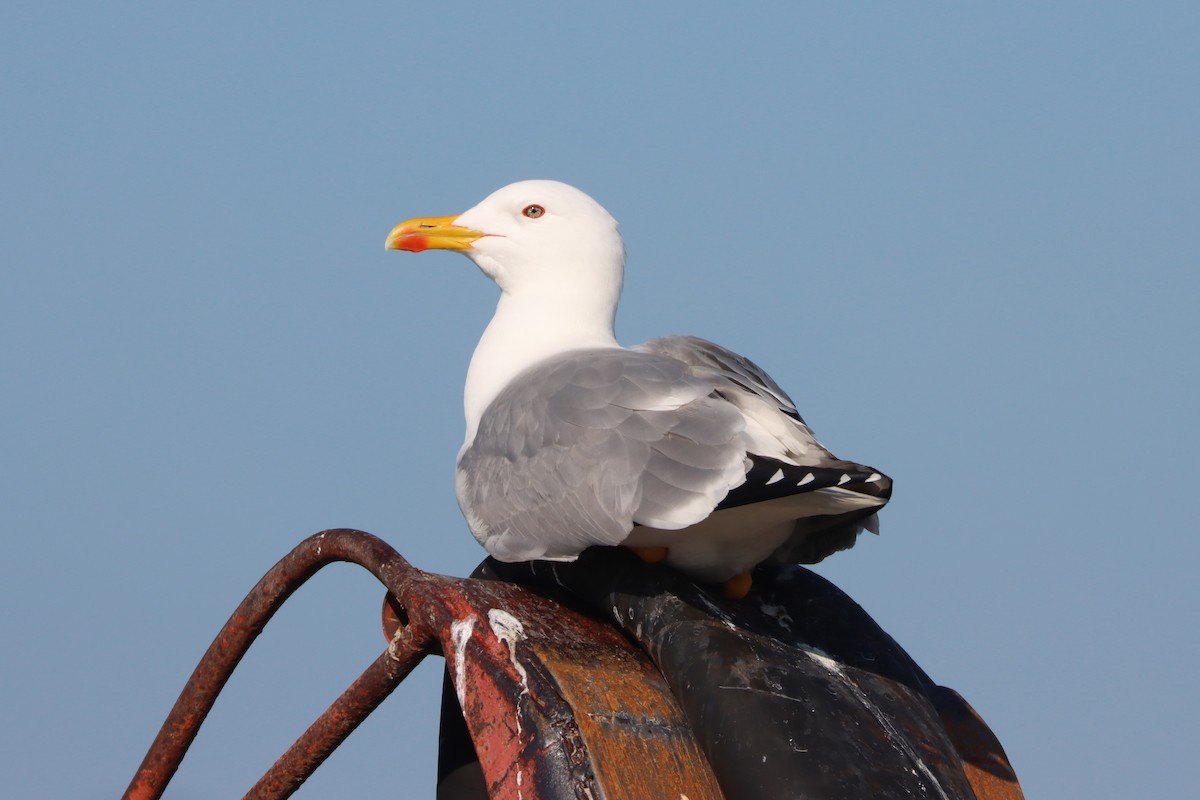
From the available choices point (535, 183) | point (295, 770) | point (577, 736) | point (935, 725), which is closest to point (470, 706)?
point (577, 736)

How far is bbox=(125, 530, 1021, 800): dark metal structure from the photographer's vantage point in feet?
8.96

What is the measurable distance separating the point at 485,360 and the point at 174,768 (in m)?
1.56

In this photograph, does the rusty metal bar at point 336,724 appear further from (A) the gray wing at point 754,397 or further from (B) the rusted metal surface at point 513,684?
(A) the gray wing at point 754,397

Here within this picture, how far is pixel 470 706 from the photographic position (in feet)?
9.29

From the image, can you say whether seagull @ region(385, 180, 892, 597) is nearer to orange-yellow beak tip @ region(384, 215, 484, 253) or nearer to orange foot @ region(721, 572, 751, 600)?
orange foot @ region(721, 572, 751, 600)

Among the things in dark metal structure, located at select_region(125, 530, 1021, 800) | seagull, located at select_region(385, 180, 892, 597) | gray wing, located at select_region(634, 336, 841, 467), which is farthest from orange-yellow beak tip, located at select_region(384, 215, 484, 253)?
dark metal structure, located at select_region(125, 530, 1021, 800)

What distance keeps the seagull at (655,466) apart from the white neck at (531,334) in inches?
0.5

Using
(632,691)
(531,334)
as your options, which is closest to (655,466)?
(632,691)

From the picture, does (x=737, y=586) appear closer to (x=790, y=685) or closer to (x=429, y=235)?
(x=790, y=685)

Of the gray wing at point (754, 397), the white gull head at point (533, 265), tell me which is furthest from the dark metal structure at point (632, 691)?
the white gull head at point (533, 265)

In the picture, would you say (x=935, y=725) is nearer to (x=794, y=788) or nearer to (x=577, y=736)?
(x=794, y=788)

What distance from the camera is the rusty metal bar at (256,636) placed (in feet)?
10.7

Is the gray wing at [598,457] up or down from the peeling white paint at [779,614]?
up

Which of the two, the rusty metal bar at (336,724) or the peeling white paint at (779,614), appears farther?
the peeling white paint at (779,614)
